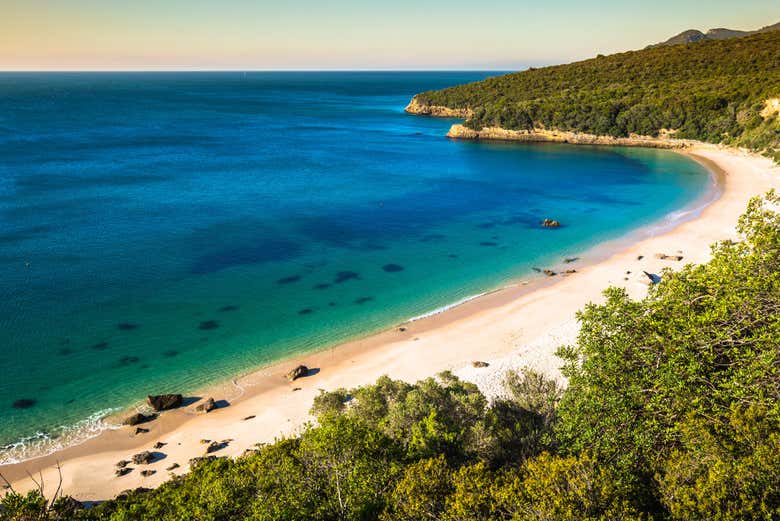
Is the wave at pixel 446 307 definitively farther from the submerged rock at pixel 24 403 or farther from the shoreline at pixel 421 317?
the submerged rock at pixel 24 403

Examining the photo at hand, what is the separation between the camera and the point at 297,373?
2928cm

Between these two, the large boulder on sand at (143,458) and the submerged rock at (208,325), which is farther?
the submerged rock at (208,325)

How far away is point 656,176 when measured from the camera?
78.9 meters

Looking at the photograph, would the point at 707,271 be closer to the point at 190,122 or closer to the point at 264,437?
the point at 264,437

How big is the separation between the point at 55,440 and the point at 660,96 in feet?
417

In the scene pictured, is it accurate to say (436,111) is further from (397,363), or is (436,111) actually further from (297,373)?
(297,373)

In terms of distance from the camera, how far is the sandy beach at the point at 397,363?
2274 cm

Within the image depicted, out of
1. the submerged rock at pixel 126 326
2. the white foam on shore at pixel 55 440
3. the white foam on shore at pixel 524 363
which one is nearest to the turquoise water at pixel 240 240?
the white foam on shore at pixel 55 440

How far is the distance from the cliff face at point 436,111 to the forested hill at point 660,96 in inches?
85.8

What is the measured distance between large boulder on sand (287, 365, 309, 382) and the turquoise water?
2803 mm

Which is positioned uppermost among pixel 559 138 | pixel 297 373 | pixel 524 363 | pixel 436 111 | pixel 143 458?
pixel 436 111

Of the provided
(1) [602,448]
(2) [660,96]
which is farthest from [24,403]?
(2) [660,96]

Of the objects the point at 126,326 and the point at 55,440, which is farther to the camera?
the point at 126,326

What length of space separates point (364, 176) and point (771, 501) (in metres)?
74.5
